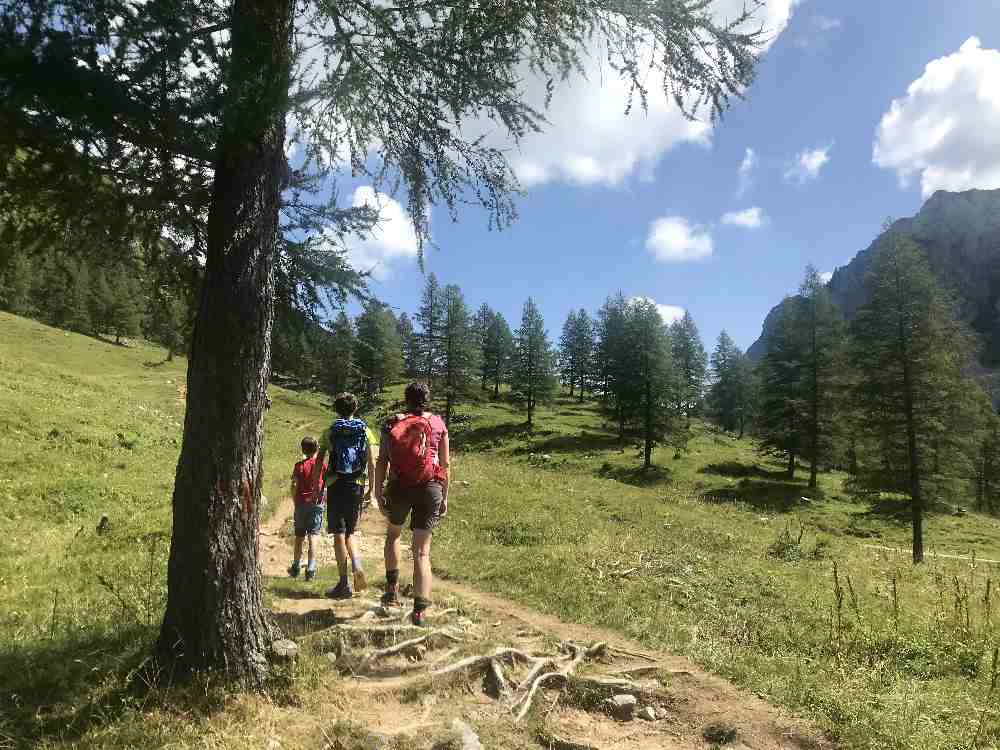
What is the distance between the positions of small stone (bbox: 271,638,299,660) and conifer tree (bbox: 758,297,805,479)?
138ft

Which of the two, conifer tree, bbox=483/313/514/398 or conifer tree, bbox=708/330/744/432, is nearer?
conifer tree, bbox=708/330/744/432

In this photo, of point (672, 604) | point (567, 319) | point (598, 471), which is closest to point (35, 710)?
point (672, 604)

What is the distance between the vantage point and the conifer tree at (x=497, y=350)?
84625mm

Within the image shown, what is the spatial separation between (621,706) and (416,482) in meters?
2.90

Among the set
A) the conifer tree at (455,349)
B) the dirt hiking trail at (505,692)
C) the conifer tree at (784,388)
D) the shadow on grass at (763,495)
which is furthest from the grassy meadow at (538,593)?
the conifer tree at (455,349)

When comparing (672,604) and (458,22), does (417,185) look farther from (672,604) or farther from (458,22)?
(672,604)

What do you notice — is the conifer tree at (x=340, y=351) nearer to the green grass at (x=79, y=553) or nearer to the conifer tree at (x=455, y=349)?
the green grass at (x=79, y=553)

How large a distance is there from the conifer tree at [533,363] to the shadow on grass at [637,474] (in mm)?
17810

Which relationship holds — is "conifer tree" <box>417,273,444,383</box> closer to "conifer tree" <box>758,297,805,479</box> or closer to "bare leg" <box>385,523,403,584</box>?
"conifer tree" <box>758,297,805,479</box>

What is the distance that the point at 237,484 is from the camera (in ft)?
14.5

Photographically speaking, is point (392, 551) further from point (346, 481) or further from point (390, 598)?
point (346, 481)

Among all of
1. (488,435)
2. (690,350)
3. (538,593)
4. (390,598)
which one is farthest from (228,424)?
(690,350)

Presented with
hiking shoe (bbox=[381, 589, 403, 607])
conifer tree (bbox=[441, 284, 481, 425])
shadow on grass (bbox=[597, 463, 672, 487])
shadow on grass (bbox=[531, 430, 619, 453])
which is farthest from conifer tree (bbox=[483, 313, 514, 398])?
hiking shoe (bbox=[381, 589, 403, 607])

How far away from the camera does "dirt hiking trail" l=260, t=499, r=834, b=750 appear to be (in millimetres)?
4289
